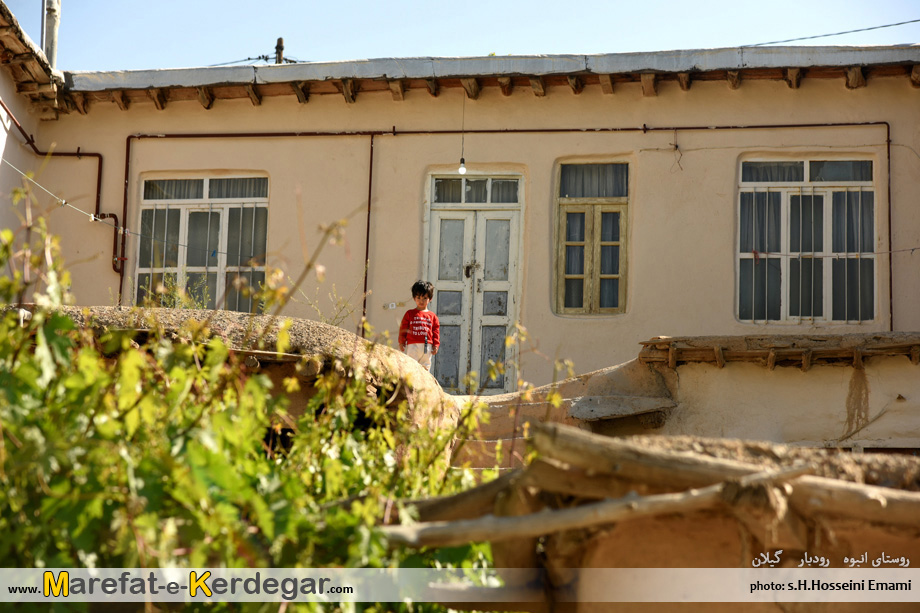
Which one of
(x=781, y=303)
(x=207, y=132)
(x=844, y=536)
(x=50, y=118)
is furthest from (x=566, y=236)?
(x=844, y=536)

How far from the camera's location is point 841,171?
1068 centimetres

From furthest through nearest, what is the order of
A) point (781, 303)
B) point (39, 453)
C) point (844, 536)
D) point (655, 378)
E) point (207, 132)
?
1. point (207, 132)
2. point (781, 303)
3. point (655, 378)
4. point (844, 536)
5. point (39, 453)

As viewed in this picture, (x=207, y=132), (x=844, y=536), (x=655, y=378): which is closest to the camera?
(x=844, y=536)

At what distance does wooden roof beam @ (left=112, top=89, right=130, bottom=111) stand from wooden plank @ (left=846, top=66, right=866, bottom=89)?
25.3 ft

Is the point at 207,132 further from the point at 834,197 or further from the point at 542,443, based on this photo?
the point at 542,443

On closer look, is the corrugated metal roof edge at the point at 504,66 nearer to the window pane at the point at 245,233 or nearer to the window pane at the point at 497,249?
the window pane at the point at 245,233

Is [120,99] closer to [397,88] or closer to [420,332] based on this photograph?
[397,88]

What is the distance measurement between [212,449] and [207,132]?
9496mm

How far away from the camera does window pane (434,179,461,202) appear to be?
11305 mm

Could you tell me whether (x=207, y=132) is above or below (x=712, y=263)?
above

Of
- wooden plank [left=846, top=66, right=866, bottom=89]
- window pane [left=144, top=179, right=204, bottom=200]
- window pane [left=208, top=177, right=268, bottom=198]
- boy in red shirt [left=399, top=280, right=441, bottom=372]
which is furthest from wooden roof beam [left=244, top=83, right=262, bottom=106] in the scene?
wooden plank [left=846, top=66, right=866, bottom=89]

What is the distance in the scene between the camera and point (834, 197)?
35.0 ft

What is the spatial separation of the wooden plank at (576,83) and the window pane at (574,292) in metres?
1.99

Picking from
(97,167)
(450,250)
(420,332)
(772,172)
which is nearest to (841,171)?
(772,172)
